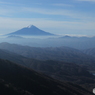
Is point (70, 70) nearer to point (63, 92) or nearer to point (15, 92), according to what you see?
point (63, 92)

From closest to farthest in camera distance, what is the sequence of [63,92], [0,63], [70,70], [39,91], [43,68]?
1. [39,91]
2. [63,92]
3. [0,63]
4. [43,68]
5. [70,70]

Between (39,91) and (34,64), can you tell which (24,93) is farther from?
(34,64)

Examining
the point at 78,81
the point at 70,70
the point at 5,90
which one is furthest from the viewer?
the point at 70,70

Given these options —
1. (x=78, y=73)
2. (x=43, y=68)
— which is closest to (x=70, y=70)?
(x=78, y=73)

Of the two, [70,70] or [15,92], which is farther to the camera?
[70,70]

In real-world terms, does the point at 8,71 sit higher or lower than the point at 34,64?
higher

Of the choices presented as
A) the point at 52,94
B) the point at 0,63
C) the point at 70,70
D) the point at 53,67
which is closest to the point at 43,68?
the point at 53,67

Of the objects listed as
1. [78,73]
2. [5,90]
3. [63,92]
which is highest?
[5,90]

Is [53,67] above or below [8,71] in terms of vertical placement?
below

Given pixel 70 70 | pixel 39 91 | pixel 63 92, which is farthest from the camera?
pixel 70 70
